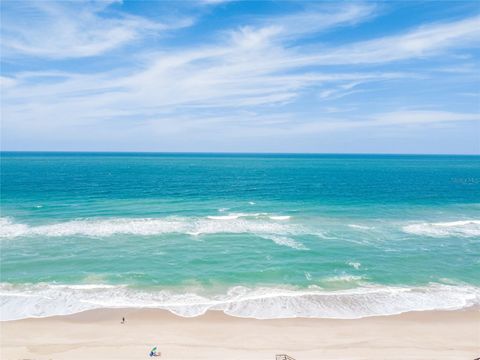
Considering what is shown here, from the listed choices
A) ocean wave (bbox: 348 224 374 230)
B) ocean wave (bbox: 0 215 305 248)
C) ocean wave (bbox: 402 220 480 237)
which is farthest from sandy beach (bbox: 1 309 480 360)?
ocean wave (bbox: 348 224 374 230)

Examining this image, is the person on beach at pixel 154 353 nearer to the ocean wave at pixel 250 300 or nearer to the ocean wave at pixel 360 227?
the ocean wave at pixel 250 300

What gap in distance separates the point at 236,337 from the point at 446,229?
33714mm

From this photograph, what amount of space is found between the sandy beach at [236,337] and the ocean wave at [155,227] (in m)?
14.5

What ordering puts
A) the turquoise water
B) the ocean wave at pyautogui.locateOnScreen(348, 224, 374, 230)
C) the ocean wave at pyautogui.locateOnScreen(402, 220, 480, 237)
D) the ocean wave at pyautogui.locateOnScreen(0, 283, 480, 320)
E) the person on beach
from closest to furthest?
the person on beach
the ocean wave at pyautogui.locateOnScreen(0, 283, 480, 320)
the turquoise water
the ocean wave at pyautogui.locateOnScreen(402, 220, 480, 237)
the ocean wave at pyautogui.locateOnScreen(348, 224, 374, 230)

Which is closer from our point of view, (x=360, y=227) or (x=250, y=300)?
(x=250, y=300)

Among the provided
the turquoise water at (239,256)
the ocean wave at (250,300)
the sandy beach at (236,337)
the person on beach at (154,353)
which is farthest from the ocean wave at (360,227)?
the person on beach at (154,353)

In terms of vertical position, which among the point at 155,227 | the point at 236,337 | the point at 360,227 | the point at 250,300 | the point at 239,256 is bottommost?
the point at 236,337

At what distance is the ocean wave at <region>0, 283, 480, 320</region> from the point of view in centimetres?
2362

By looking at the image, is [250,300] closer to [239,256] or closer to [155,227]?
[239,256]

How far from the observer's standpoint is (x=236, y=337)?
20953 millimetres

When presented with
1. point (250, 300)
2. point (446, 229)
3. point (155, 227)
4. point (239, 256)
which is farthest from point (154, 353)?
point (446, 229)

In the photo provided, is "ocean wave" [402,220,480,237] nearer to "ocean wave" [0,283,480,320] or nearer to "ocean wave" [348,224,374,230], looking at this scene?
"ocean wave" [348,224,374,230]

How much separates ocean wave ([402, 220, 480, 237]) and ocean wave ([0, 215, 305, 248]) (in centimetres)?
1417

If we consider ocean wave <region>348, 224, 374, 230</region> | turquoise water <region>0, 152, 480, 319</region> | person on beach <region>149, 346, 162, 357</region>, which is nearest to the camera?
person on beach <region>149, 346, 162, 357</region>
